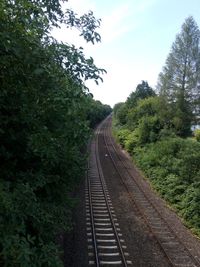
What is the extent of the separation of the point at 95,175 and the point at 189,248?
1326 centimetres

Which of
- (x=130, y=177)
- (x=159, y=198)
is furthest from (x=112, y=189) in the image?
(x=130, y=177)

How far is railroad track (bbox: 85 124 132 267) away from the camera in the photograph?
12523 mm

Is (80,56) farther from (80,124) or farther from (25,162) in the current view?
(25,162)

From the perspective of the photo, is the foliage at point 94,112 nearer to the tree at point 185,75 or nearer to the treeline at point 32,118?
the treeline at point 32,118

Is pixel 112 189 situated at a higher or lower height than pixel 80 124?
lower

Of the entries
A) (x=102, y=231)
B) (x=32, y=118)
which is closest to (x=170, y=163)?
(x=102, y=231)

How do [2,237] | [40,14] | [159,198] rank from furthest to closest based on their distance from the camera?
[159,198]
[40,14]
[2,237]

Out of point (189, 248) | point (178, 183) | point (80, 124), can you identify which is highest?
point (80, 124)

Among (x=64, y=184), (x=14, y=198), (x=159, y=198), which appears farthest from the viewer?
(x=159, y=198)

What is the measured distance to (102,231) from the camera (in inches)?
599

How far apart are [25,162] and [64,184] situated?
163 centimetres

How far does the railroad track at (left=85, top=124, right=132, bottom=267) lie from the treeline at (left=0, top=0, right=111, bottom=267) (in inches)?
163

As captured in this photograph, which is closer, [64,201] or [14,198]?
[14,198]

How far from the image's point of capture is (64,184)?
8.94m
